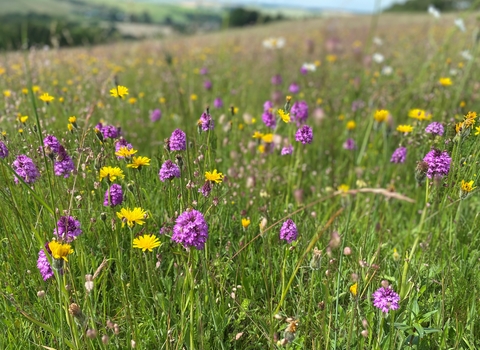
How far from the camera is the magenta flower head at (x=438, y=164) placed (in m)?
1.71

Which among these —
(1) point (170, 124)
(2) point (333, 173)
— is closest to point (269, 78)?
(1) point (170, 124)

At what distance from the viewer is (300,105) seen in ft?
8.97

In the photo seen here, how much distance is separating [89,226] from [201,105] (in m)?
3.15

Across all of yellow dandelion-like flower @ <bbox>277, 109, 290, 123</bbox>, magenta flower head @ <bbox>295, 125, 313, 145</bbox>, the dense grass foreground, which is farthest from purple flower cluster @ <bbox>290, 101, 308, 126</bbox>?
yellow dandelion-like flower @ <bbox>277, 109, 290, 123</bbox>

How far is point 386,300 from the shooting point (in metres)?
1.42

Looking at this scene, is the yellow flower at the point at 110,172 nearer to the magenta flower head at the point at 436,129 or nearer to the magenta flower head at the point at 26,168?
the magenta flower head at the point at 26,168

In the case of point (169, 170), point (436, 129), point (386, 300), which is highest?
point (436, 129)

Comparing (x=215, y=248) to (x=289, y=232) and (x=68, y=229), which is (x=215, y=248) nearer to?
(x=289, y=232)

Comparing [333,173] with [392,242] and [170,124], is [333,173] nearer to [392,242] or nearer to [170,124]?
[392,242]

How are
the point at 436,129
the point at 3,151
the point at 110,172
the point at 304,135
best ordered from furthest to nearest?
the point at 304,135, the point at 436,129, the point at 3,151, the point at 110,172

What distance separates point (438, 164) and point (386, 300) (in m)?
0.69

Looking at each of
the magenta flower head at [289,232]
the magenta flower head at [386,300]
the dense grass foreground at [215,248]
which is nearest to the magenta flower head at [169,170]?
the dense grass foreground at [215,248]

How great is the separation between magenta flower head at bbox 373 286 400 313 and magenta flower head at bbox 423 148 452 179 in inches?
23.6

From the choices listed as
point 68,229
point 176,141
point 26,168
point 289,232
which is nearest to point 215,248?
point 289,232
